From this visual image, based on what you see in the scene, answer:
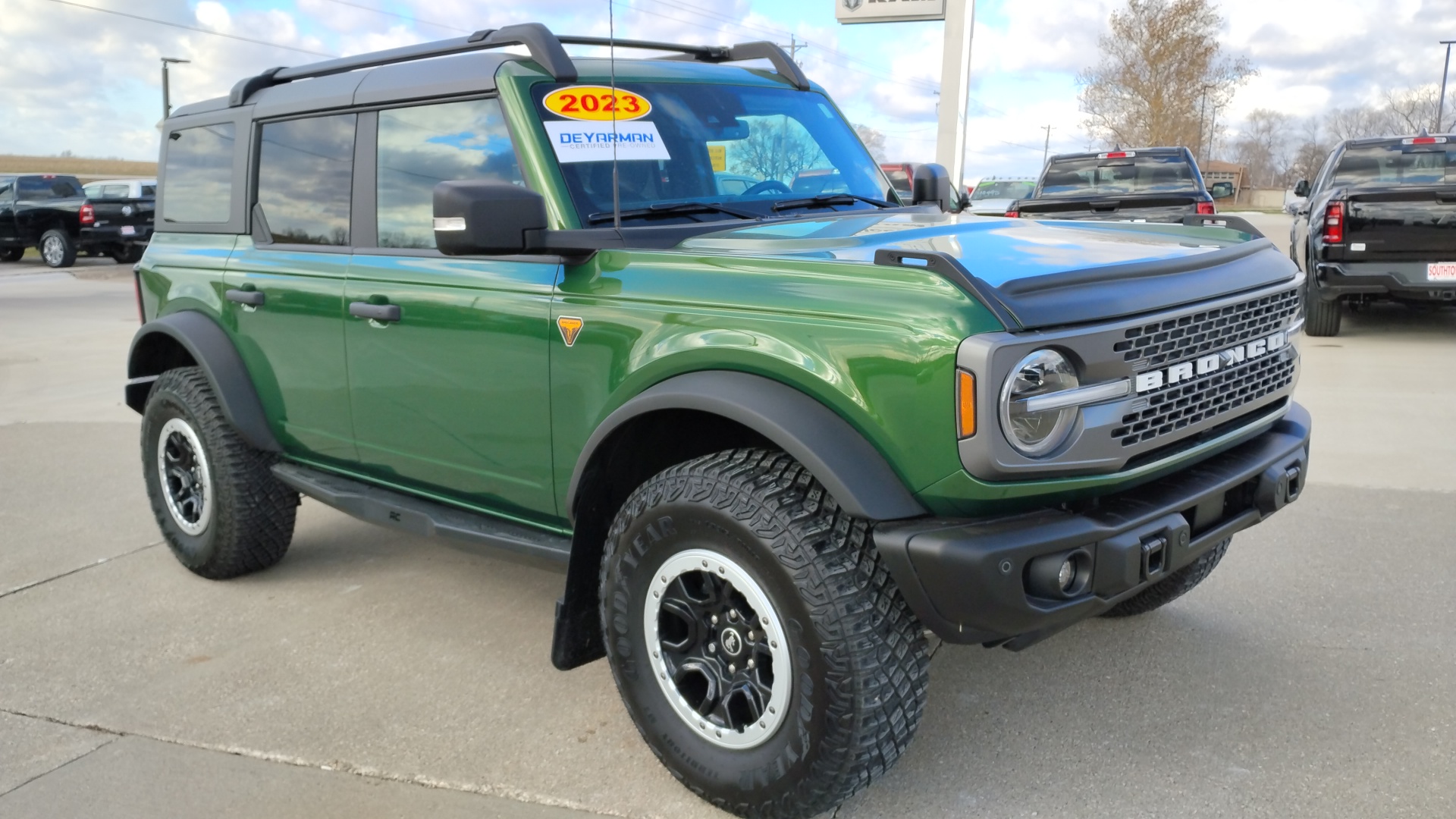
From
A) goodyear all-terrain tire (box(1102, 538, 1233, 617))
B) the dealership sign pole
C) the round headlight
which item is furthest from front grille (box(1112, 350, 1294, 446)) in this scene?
the dealership sign pole

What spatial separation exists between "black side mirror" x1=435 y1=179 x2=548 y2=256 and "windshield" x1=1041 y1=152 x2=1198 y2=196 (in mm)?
10843

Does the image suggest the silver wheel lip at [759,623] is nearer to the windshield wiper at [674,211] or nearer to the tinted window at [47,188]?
the windshield wiper at [674,211]

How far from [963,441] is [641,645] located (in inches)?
41.6

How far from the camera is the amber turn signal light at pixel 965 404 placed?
2.40 meters

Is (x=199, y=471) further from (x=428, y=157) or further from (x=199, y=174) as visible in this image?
(x=428, y=157)

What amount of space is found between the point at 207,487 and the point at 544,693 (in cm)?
184

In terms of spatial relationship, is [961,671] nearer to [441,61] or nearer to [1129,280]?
[1129,280]

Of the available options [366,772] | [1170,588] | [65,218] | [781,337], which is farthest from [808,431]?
[65,218]

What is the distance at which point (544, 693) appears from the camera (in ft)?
11.9

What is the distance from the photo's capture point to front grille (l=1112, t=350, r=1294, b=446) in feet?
8.66

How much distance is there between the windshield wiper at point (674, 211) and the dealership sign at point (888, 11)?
18.9m

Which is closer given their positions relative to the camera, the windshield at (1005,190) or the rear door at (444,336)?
the rear door at (444,336)

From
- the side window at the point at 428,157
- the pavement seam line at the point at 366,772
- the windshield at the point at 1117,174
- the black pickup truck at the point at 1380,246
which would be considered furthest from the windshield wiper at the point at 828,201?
the windshield at the point at 1117,174

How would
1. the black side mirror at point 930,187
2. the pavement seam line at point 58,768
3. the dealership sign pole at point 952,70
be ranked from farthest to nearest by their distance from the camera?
the dealership sign pole at point 952,70, the black side mirror at point 930,187, the pavement seam line at point 58,768
